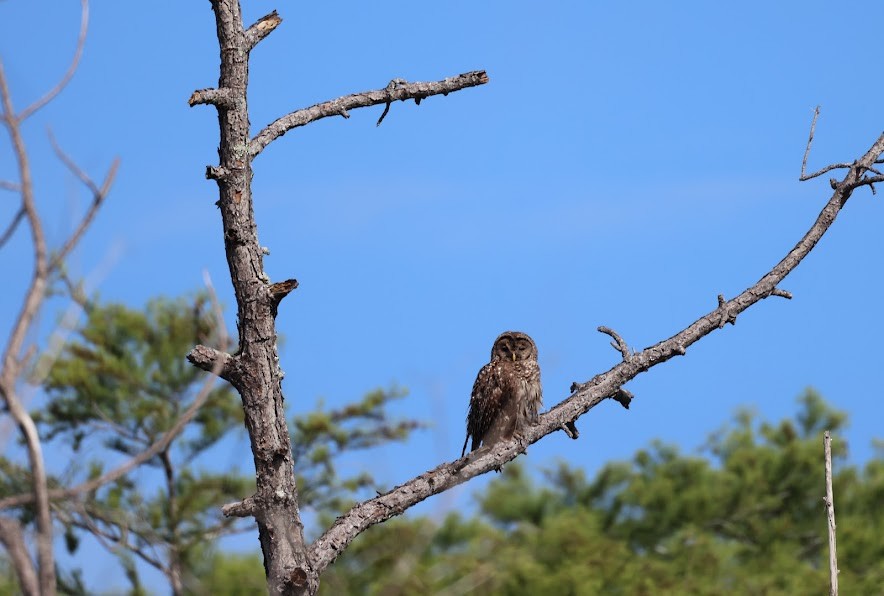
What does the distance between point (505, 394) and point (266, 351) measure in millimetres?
2586

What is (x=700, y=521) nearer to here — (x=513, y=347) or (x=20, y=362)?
(x=513, y=347)

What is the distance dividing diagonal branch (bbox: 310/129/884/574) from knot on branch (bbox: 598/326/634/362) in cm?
2

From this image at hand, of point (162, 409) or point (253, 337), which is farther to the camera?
point (162, 409)

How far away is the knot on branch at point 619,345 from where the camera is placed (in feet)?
20.5

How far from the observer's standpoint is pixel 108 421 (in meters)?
18.7

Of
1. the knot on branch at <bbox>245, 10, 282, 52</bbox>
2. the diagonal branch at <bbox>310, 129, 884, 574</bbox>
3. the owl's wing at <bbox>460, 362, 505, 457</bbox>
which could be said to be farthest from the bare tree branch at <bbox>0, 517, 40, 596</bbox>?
the owl's wing at <bbox>460, 362, 505, 457</bbox>

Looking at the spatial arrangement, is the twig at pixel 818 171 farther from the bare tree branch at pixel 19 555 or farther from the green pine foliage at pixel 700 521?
the green pine foliage at pixel 700 521

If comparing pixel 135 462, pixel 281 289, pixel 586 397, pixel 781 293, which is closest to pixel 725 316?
pixel 781 293

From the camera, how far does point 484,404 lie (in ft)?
24.6

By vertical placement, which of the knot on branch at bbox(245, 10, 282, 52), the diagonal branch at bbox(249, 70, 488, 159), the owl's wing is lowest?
the owl's wing

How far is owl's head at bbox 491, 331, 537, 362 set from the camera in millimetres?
7973

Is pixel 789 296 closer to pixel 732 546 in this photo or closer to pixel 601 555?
pixel 601 555

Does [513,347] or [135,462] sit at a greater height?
[513,347]

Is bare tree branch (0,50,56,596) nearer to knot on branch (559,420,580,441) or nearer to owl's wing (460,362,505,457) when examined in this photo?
knot on branch (559,420,580,441)
